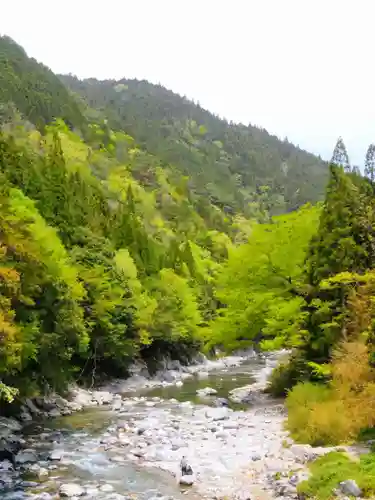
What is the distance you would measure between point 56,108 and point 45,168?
364 feet

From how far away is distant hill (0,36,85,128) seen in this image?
133125 millimetres

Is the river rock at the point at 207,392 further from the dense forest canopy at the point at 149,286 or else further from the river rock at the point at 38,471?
the river rock at the point at 38,471

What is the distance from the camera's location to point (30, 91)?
474ft

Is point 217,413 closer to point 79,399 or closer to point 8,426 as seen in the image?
point 8,426

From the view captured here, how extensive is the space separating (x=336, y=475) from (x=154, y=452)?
939 cm

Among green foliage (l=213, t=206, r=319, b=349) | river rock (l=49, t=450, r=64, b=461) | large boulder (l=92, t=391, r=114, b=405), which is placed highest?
green foliage (l=213, t=206, r=319, b=349)

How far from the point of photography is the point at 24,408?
1107 inches

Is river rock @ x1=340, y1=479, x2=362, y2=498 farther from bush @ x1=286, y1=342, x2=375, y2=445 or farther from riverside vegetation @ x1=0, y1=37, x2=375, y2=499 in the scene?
bush @ x1=286, y1=342, x2=375, y2=445

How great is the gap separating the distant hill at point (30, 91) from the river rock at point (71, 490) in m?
101

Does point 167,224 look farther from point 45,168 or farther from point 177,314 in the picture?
point 45,168

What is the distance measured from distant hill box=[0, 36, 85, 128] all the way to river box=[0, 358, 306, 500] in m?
92.2

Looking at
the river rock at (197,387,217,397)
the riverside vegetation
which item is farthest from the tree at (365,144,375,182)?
the river rock at (197,387,217,397)

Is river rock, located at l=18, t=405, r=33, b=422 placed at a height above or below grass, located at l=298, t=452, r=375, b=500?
below

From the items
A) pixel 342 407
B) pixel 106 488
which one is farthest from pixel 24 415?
pixel 342 407
